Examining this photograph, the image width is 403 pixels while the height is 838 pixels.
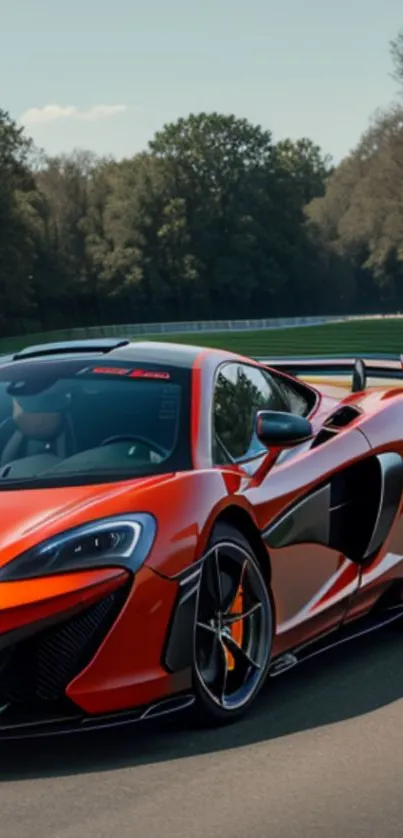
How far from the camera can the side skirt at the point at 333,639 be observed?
4906 mm

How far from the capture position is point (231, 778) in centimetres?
394

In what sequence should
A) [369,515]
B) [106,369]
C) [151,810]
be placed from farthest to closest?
[369,515] < [106,369] < [151,810]

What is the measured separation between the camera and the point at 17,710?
13.0ft

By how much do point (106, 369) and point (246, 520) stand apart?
990 millimetres

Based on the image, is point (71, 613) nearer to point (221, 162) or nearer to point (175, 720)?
point (175, 720)

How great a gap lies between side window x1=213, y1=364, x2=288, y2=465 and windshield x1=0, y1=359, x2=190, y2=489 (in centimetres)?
16

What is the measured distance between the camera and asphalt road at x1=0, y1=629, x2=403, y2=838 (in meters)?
3.53

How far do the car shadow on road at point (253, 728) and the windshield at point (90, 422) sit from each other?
89 cm

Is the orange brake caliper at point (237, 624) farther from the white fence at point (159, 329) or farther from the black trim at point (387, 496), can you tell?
the white fence at point (159, 329)

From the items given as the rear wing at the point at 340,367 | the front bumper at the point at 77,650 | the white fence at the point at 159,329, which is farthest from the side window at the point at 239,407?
the white fence at the point at 159,329

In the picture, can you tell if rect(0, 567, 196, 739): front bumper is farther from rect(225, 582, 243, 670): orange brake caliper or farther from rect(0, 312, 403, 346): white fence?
rect(0, 312, 403, 346): white fence

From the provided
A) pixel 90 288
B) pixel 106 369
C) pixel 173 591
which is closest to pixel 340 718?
pixel 173 591

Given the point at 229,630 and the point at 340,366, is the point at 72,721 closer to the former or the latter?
the point at 229,630

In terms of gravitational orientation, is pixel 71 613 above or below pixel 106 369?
below
